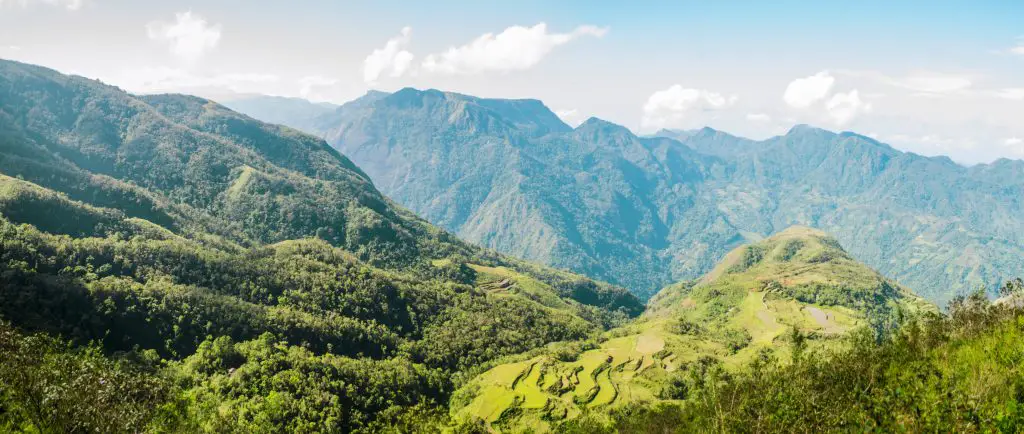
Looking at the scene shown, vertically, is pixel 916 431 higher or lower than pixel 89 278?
higher

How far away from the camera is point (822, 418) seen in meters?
43.9

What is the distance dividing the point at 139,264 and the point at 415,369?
10470cm

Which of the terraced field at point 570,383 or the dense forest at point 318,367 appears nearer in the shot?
the dense forest at point 318,367

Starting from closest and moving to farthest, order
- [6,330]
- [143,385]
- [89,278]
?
[6,330] → [143,385] → [89,278]

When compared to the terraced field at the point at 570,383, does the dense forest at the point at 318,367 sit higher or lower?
higher

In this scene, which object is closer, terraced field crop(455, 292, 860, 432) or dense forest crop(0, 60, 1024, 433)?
dense forest crop(0, 60, 1024, 433)

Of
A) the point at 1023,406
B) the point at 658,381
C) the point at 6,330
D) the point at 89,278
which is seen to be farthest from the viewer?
the point at 658,381

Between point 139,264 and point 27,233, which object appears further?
point 139,264

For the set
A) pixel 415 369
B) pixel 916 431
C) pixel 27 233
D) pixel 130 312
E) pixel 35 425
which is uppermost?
pixel 916 431

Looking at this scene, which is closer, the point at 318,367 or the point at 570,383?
the point at 318,367

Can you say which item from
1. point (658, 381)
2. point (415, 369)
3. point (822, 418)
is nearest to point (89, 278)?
point (415, 369)

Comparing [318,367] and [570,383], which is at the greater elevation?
[318,367]

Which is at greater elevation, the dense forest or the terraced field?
the dense forest

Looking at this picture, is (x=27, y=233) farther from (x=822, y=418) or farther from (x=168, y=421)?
(x=822, y=418)
